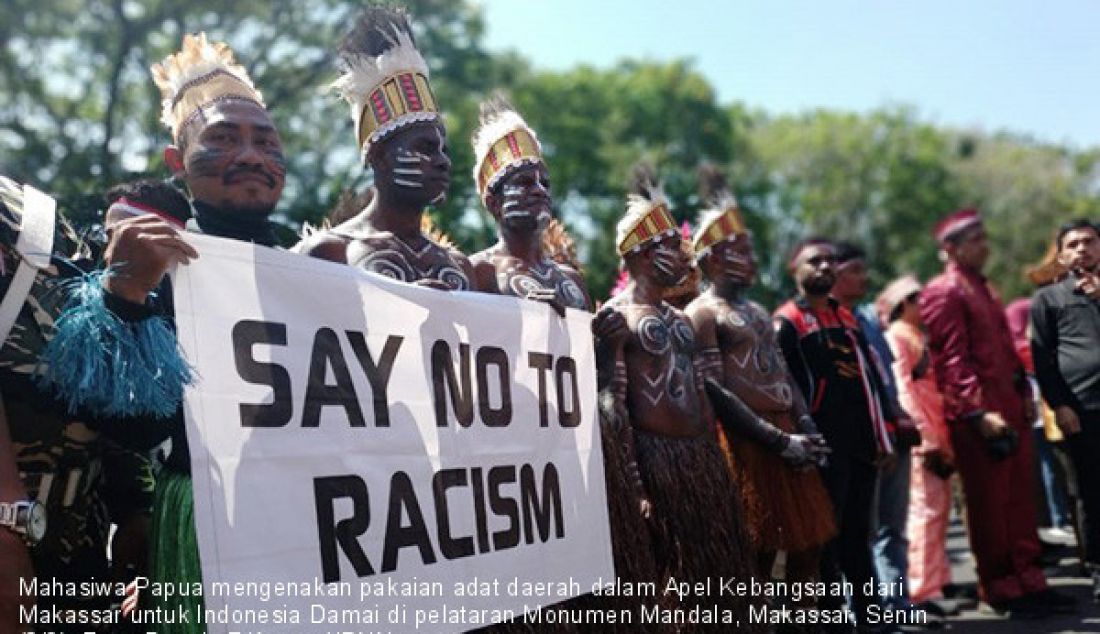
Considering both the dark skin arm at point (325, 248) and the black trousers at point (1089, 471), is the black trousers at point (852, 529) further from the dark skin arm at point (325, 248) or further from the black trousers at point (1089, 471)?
the dark skin arm at point (325, 248)

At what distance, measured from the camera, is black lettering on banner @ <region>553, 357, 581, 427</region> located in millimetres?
3631

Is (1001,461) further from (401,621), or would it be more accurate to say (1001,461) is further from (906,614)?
(401,621)

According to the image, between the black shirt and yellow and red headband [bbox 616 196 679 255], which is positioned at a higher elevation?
yellow and red headband [bbox 616 196 679 255]

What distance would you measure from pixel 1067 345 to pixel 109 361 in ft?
19.6

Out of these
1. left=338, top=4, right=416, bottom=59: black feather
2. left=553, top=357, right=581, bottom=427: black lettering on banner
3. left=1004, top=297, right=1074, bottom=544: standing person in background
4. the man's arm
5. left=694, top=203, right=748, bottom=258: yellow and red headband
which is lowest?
left=1004, top=297, right=1074, bottom=544: standing person in background

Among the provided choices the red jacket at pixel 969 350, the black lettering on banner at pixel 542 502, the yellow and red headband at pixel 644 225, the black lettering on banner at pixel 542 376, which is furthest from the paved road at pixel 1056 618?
the black lettering on banner at pixel 542 376

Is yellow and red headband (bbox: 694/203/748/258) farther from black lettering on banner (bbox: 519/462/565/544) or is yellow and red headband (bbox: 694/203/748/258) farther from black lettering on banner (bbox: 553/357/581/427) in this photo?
black lettering on banner (bbox: 519/462/565/544)

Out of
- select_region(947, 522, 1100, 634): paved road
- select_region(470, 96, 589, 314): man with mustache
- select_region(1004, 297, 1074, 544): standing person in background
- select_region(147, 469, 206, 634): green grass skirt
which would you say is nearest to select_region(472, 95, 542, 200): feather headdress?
select_region(470, 96, 589, 314): man with mustache

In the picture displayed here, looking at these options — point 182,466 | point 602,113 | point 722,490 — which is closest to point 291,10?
point 602,113

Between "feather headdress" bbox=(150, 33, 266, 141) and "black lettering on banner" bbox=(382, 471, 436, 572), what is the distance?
1.17m

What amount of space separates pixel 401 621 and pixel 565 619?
2.85ft

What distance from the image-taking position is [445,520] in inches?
117

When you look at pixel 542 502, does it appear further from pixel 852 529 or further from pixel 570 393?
pixel 852 529

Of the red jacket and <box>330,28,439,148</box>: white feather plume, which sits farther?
the red jacket
